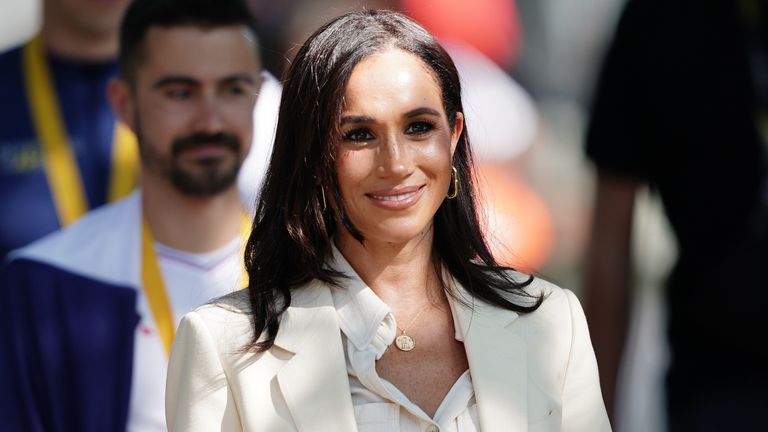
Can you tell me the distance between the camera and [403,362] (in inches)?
116

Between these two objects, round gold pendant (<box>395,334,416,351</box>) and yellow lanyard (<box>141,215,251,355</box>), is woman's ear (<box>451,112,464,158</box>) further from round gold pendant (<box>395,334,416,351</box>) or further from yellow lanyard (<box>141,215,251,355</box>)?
yellow lanyard (<box>141,215,251,355</box>)

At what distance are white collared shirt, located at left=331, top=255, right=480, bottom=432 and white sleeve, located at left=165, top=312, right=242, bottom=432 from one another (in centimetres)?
26

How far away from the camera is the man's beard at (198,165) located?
4.15 metres

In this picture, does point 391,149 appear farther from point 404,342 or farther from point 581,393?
point 581,393

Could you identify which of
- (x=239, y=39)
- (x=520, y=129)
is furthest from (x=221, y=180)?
(x=520, y=129)

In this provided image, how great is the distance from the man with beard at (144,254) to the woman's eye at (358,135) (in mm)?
1319

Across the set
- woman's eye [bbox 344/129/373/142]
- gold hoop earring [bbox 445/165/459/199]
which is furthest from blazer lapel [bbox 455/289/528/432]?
woman's eye [bbox 344/129/373/142]

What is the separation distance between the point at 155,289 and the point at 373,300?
1.30 meters

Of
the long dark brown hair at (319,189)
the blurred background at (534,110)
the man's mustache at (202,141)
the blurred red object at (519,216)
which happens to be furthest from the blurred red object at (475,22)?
the long dark brown hair at (319,189)

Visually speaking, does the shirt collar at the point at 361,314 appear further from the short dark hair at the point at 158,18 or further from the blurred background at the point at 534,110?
the blurred background at the point at 534,110

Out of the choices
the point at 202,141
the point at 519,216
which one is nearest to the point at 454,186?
the point at 202,141

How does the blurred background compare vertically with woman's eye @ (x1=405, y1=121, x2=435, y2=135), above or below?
below

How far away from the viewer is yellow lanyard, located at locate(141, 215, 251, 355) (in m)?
4.09

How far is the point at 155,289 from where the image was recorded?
411 centimetres
